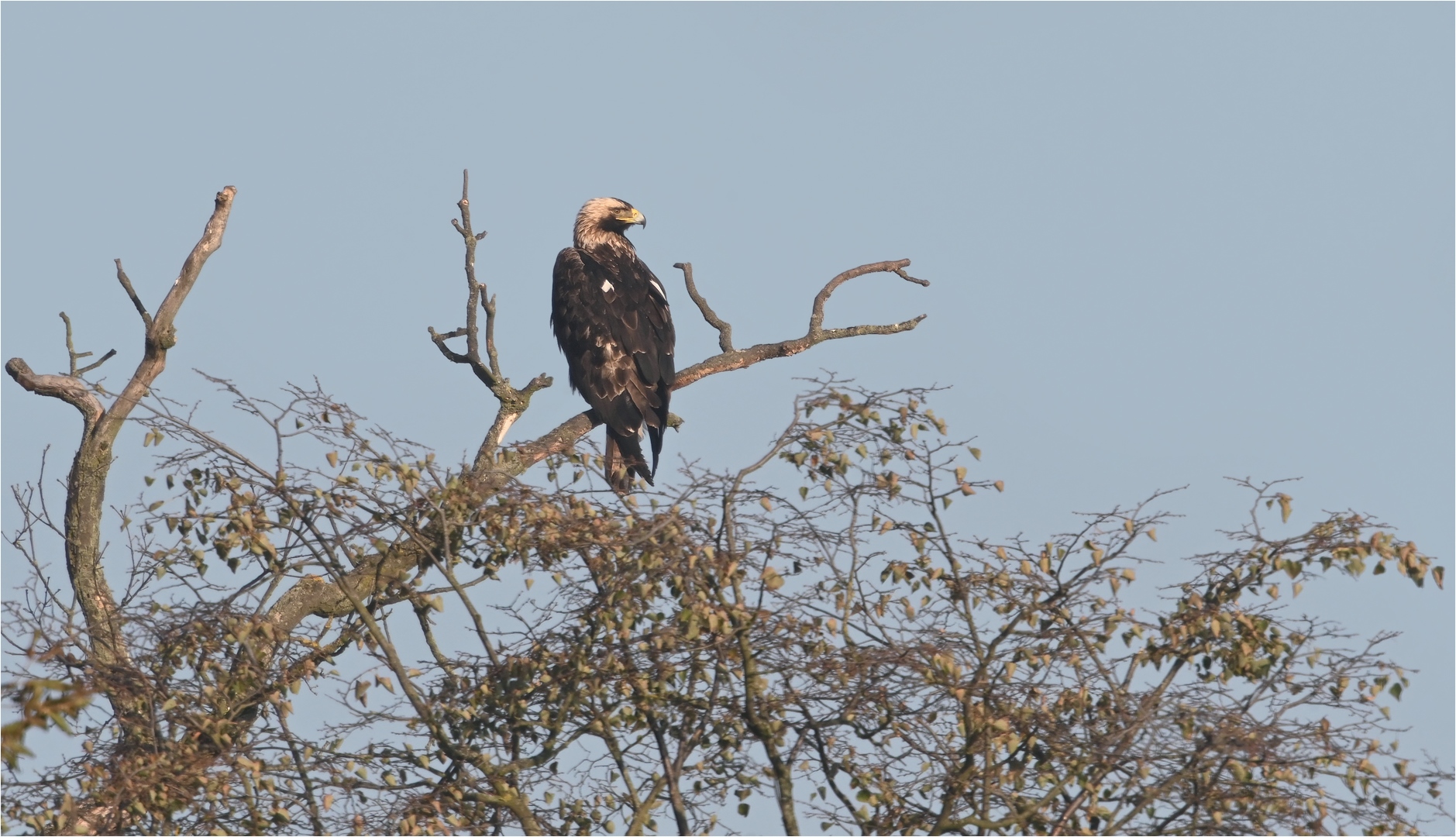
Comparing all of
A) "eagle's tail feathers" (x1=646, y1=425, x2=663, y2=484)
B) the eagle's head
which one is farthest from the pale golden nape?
"eagle's tail feathers" (x1=646, y1=425, x2=663, y2=484)

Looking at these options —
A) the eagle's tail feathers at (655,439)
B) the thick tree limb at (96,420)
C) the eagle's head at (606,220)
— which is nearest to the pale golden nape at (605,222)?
the eagle's head at (606,220)

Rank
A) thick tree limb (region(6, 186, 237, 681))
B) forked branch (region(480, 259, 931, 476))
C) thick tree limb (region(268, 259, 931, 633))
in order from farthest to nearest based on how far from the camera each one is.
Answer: forked branch (region(480, 259, 931, 476)), thick tree limb (region(6, 186, 237, 681)), thick tree limb (region(268, 259, 931, 633))

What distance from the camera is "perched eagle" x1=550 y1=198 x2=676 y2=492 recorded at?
9.65 m

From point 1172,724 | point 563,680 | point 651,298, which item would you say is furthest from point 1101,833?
point 651,298

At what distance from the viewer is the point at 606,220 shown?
1164cm

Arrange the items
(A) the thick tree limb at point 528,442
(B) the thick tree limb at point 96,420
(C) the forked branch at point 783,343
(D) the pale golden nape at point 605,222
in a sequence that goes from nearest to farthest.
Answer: (A) the thick tree limb at point 528,442 < (B) the thick tree limb at point 96,420 < (C) the forked branch at point 783,343 < (D) the pale golden nape at point 605,222

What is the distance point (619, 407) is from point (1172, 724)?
15.9 ft

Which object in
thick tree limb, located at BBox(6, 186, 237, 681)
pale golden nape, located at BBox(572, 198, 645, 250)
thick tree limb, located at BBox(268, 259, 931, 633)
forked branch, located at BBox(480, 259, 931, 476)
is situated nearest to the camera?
thick tree limb, located at BBox(268, 259, 931, 633)

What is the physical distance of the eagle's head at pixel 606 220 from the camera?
11531 mm

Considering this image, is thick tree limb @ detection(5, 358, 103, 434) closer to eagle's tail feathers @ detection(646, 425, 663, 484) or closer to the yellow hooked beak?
eagle's tail feathers @ detection(646, 425, 663, 484)

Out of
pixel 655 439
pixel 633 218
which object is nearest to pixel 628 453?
pixel 655 439

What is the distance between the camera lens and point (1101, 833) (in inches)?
213

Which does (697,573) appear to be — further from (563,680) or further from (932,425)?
(932,425)

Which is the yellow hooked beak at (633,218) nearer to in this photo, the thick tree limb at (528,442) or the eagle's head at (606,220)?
the eagle's head at (606,220)
